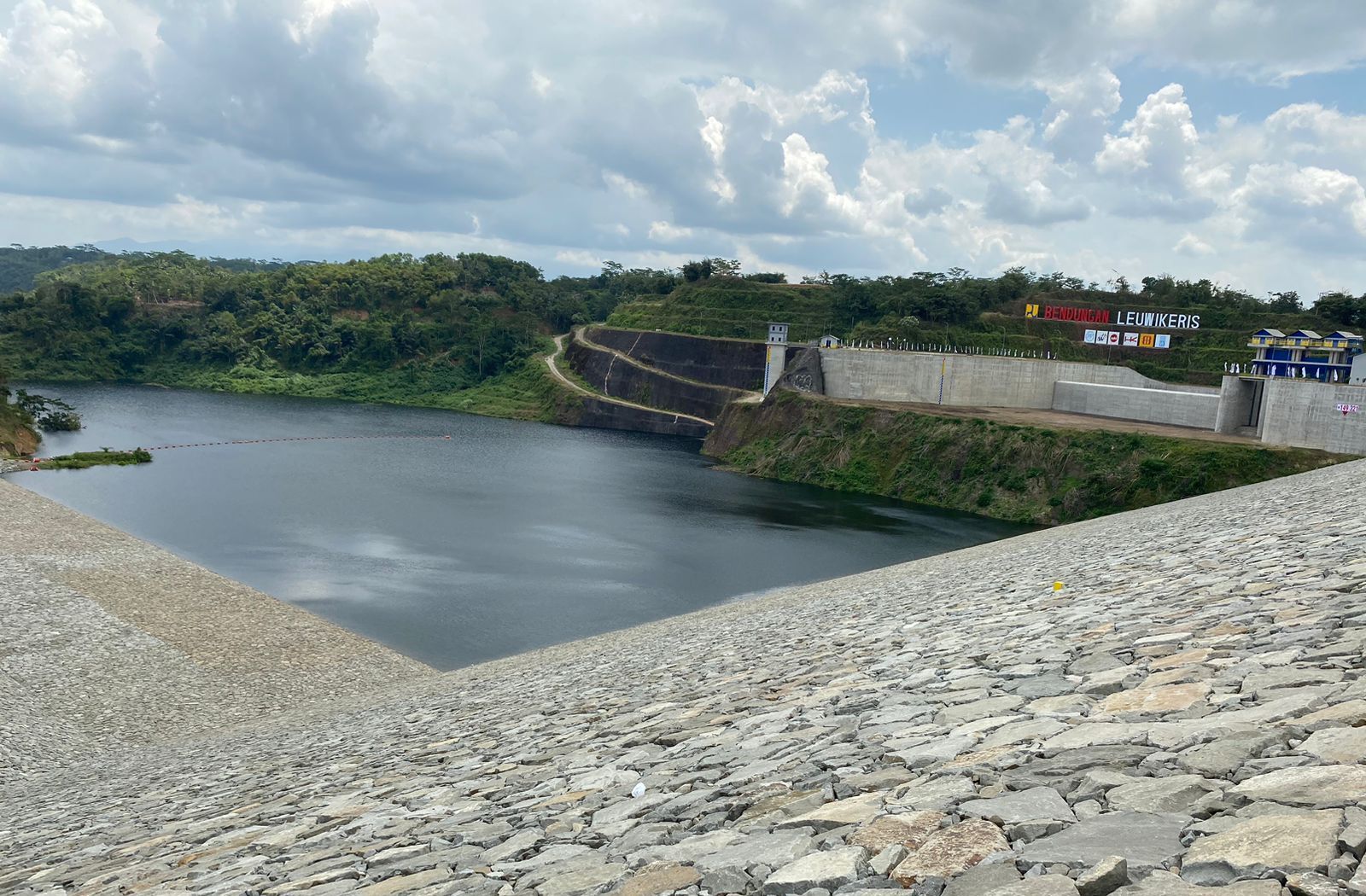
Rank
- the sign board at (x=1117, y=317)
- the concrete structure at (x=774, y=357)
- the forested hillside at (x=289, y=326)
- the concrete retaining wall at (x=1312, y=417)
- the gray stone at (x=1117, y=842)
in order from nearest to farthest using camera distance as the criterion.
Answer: the gray stone at (x=1117, y=842), the concrete retaining wall at (x=1312, y=417), the concrete structure at (x=774, y=357), the sign board at (x=1117, y=317), the forested hillside at (x=289, y=326)

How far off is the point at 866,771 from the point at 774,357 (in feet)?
314

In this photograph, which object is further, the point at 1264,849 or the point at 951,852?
the point at 951,852

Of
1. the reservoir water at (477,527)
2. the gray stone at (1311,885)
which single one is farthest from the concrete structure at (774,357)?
the gray stone at (1311,885)

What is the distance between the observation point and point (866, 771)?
289 inches

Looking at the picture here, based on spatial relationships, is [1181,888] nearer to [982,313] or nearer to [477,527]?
[477,527]

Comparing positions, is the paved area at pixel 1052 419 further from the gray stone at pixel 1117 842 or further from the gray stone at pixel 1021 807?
the gray stone at pixel 1117 842

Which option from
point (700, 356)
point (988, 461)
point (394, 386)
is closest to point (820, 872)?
point (988, 461)

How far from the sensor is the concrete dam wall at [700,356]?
111 metres

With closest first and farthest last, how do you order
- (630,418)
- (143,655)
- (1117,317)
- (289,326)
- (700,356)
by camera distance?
1. (143,655)
2. (1117,317)
3. (630,418)
4. (700,356)
5. (289,326)

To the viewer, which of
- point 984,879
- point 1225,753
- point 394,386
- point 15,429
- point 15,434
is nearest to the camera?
point 984,879

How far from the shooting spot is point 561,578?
148 feet

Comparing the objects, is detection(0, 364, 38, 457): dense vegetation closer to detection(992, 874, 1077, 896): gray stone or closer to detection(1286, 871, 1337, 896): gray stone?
detection(992, 874, 1077, 896): gray stone

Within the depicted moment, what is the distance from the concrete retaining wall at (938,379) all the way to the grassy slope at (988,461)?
252 inches

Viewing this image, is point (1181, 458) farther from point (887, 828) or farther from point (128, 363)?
point (128, 363)
